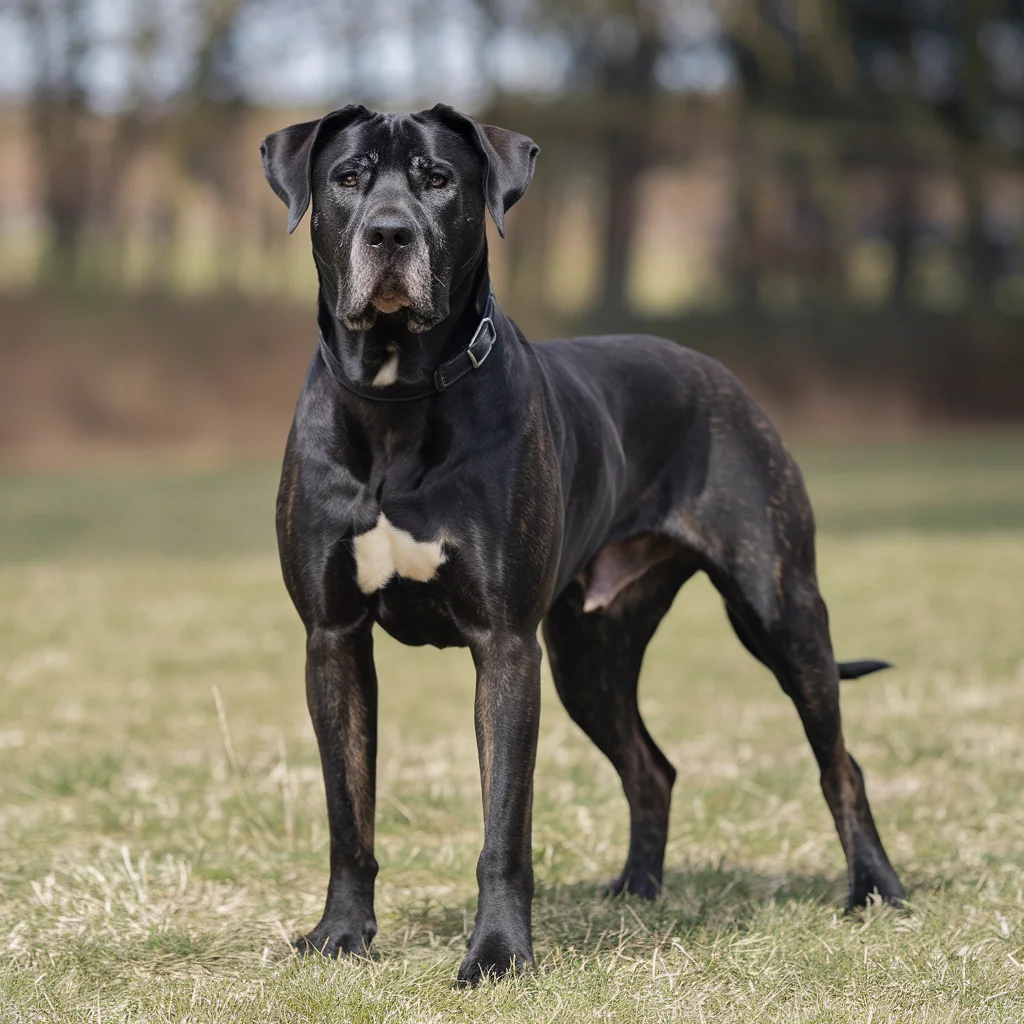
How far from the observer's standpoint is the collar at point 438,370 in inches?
163

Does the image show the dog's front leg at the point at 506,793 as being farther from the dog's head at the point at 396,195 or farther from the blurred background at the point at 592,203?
the blurred background at the point at 592,203

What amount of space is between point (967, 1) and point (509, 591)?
2958cm

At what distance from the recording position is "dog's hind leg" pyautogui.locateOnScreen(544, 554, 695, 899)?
517cm

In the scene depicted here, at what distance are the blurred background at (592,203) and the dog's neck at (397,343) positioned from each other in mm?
21304

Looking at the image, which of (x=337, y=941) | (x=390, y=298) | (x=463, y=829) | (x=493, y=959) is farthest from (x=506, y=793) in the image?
(x=463, y=829)

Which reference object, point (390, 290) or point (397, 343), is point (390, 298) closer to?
point (390, 290)

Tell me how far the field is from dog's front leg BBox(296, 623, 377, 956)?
0.17m

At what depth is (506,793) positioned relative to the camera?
4070 mm

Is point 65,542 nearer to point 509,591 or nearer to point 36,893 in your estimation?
point 36,893

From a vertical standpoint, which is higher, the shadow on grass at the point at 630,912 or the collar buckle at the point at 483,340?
the collar buckle at the point at 483,340

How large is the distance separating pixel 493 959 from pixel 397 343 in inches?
60.9

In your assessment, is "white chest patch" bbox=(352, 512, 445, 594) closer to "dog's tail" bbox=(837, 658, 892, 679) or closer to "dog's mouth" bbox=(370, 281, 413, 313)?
"dog's mouth" bbox=(370, 281, 413, 313)

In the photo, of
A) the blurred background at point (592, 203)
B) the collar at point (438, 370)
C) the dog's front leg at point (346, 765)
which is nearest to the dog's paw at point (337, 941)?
the dog's front leg at point (346, 765)

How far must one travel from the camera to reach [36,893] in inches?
188
